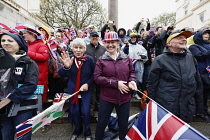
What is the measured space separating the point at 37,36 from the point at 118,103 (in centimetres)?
206

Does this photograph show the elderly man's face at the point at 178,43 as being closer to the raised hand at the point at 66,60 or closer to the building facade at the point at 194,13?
the raised hand at the point at 66,60

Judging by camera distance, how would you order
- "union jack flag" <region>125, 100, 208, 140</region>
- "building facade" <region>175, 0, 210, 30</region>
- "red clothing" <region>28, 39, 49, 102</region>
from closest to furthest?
"union jack flag" <region>125, 100, 208, 140</region> → "red clothing" <region>28, 39, 49, 102</region> → "building facade" <region>175, 0, 210, 30</region>

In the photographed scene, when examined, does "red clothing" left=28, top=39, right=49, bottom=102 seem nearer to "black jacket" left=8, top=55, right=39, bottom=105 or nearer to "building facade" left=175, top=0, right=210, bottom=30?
"black jacket" left=8, top=55, right=39, bottom=105

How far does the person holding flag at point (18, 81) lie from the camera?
1624mm

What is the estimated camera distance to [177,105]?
6.53 ft

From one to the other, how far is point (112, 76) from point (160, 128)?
3.25 ft

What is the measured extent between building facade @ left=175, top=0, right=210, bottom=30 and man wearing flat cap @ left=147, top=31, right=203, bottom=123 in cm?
2562

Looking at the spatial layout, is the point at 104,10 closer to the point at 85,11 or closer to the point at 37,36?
the point at 85,11

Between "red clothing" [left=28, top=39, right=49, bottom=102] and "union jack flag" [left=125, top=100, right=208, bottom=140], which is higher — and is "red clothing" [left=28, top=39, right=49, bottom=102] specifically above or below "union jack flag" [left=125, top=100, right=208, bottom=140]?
above

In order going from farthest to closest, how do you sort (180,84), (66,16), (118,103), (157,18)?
(157,18), (66,16), (118,103), (180,84)

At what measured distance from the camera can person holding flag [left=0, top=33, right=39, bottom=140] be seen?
1624mm

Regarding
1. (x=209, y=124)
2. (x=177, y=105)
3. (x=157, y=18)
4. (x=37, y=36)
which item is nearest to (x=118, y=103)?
(x=177, y=105)

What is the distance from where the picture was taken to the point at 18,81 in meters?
1.69

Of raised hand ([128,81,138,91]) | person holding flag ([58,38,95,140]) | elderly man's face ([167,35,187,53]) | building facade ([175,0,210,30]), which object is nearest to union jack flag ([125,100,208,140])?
raised hand ([128,81,138,91])
